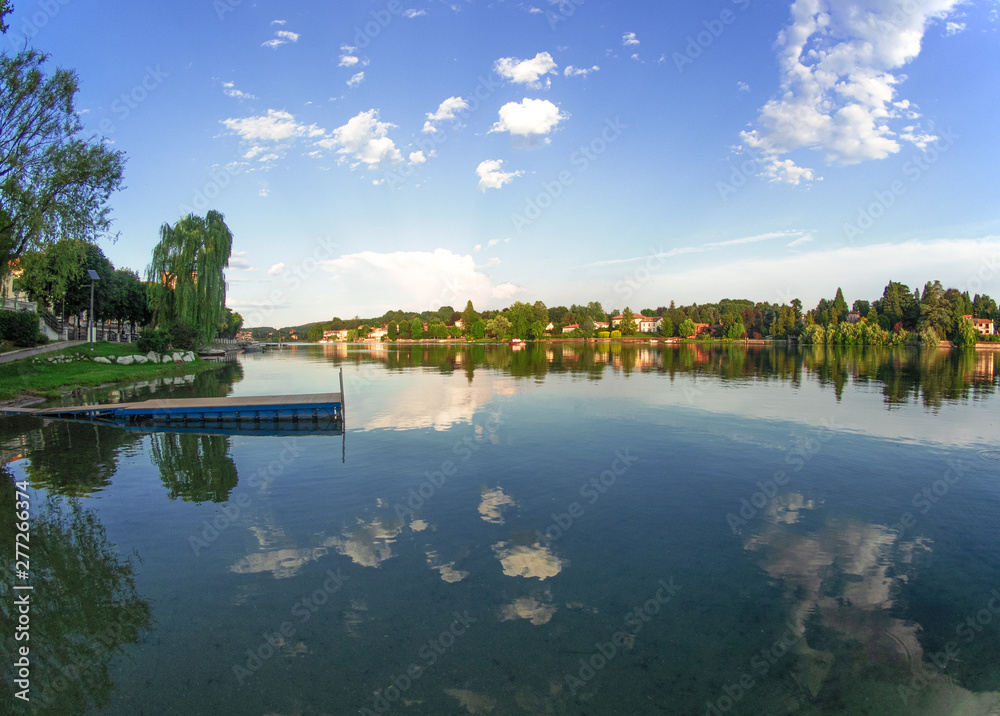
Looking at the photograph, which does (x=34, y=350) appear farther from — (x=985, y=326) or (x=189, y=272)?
(x=985, y=326)

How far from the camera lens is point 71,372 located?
105 feet

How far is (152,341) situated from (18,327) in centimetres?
844

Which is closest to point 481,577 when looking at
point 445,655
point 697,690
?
point 445,655

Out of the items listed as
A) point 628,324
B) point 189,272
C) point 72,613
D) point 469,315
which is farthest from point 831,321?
point 72,613

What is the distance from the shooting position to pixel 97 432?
62.0 feet

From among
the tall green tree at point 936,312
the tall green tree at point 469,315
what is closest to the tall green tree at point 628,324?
the tall green tree at point 469,315

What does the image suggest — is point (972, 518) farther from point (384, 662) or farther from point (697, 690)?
point (384, 662)

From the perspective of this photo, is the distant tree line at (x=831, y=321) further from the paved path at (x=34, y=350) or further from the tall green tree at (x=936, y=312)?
the paved path at (x=34, y=350)

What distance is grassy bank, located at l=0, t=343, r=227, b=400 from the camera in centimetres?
2603

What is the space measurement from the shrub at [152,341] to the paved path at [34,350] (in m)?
4.39

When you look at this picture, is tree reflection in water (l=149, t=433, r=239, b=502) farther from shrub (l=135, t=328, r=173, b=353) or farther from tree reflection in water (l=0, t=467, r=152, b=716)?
shrub (l=135, t=328, r=173, b=353)

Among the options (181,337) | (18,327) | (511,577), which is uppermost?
(18,327)

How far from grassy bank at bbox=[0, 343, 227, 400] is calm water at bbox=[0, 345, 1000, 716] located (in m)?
12.6

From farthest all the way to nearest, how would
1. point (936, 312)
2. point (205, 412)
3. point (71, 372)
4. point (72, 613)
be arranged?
1. point (936, 312)
2. point (71, 372)
3. point (205, 412)
4. point (72, 613)
